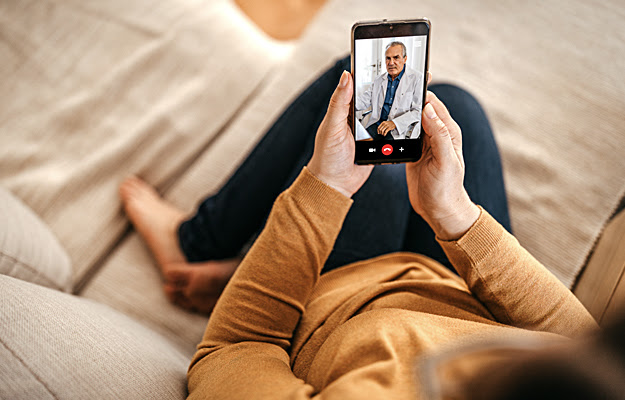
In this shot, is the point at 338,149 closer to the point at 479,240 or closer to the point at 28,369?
the point at 479,240

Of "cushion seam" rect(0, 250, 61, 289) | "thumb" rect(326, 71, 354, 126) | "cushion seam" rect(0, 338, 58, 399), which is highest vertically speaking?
"thumb" rect(326, 71, 354, 126)

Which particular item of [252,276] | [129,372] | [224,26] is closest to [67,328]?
[129,372]

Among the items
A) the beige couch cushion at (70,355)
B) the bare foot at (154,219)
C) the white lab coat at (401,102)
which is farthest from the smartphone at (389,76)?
the bare foot at (154,219)

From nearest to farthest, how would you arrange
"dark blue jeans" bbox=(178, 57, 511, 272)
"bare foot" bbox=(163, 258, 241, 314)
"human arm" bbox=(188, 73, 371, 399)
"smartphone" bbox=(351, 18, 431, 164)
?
"smartphone" bbox=(351, 18, 431, 164) → "human arm" bbox=(188, 73, 371, 399) → "dark blue jeans" bbox=(178, 57, 511, 272) → "bare foot" bbox=(163, 258, 241, 314)

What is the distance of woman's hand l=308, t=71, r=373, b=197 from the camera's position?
0.39 m

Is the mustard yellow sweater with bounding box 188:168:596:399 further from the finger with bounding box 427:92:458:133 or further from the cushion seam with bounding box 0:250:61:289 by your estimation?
the cushion seam with bounding box 0:250:61:289

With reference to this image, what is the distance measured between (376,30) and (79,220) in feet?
2.39

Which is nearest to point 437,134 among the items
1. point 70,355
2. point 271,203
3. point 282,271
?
point 282,271

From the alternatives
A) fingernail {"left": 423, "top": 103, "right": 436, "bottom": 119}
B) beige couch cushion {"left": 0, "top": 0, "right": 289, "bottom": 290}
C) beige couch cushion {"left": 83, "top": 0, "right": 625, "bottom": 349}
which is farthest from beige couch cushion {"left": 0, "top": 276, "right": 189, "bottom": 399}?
fingernail {"left": 423, "top": 103, "right": 436, "bottom": 119}

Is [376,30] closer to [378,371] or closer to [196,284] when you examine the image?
[378,371]

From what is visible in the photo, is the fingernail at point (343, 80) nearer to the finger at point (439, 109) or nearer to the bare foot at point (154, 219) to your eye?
the finger at point (439, 109)

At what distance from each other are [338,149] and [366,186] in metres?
0.17

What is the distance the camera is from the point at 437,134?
15.9 inches

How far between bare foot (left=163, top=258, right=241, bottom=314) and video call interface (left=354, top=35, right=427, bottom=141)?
0.46 meters
